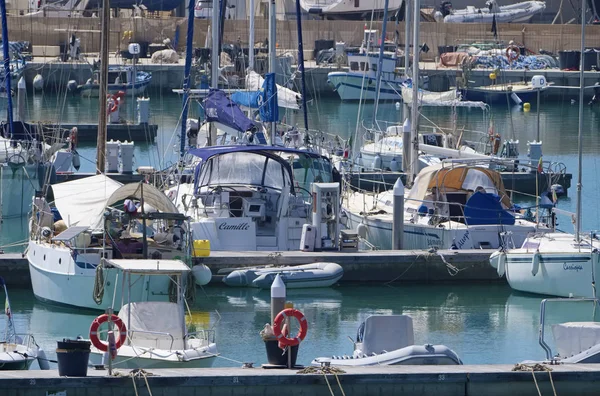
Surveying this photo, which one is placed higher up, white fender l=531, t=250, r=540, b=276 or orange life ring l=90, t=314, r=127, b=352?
orange life ring l=90, t=314, r=127, b=352

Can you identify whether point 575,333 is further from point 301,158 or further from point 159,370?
point 301,158

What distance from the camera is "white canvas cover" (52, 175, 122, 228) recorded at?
26948 millimetres

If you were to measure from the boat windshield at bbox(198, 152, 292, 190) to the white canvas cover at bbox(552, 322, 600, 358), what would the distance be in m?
10.7

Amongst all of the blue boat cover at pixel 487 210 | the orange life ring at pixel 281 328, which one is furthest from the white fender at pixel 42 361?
the blue boat cover at pixel 487 210

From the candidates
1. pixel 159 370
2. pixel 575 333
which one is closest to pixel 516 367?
pixel 575 333

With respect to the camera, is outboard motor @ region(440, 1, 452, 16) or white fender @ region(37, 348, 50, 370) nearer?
white fender @ region(37, 348, 50, 370)

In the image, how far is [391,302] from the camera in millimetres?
28766

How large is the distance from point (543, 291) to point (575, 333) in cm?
798

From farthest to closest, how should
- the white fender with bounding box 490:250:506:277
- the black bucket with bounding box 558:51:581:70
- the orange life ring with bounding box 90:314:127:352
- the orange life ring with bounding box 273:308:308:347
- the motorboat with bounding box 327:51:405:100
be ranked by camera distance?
1. the black bucket with bounding box 558:51:581:70
2. the motorboat with bounding box 327:51:405:100
3. the white fender with bounding box 490:250:506:277
4. the orange life ring with bounding box 273:308:308:347
5. the orange life ring with bounding box 90:314:127:352

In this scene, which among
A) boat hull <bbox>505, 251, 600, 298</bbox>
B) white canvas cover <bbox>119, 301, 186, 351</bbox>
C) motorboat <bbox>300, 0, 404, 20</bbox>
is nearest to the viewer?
white canvas cover <bbox>119, 301, 186, 351</bbox>

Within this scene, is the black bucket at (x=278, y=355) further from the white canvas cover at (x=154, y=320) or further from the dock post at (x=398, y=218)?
the dock post at (x=398, y=218)

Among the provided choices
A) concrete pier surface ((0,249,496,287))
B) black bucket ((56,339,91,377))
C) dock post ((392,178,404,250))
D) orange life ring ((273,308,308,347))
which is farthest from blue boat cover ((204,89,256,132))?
black bucket ((56,339,91,377))

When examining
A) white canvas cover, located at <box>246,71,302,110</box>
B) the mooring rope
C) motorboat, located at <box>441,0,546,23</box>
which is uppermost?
motorboat, located at <box>441,0,546,23</box>

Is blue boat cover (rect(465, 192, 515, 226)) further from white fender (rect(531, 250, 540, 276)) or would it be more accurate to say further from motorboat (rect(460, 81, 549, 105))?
motorboat (rect(460, 81, 549, 105))
